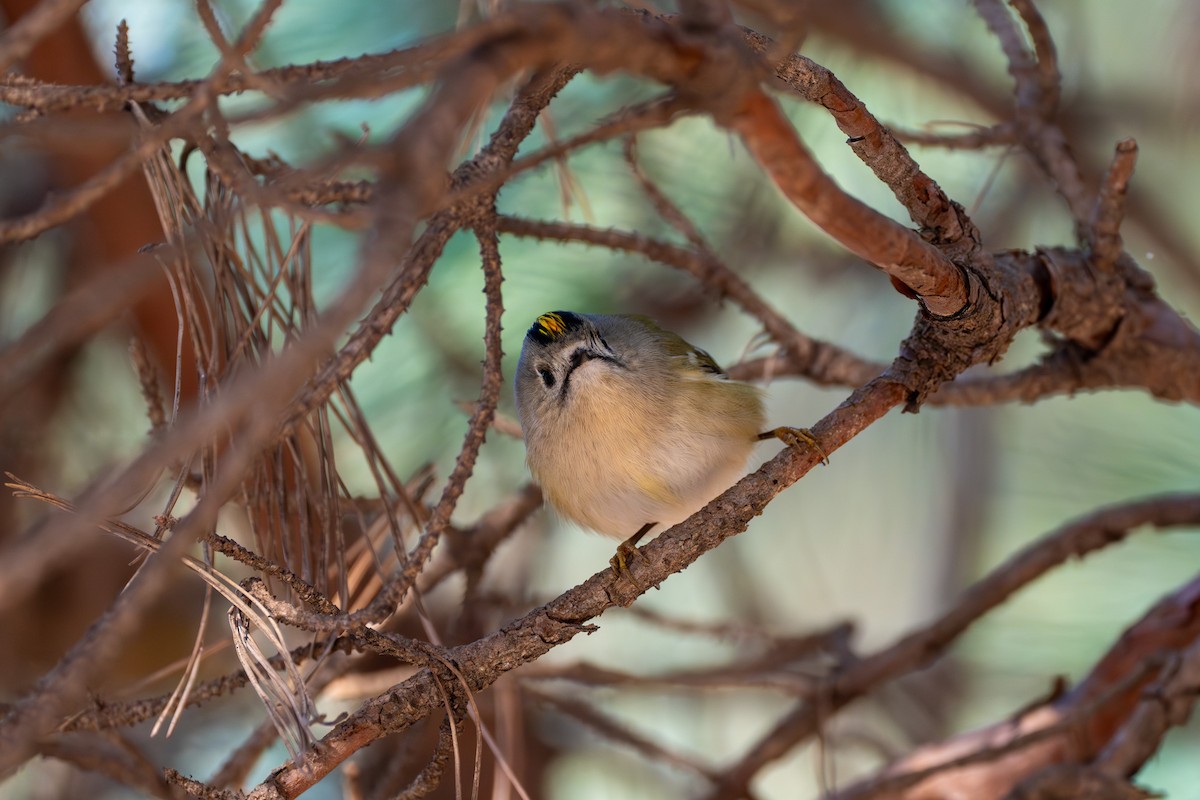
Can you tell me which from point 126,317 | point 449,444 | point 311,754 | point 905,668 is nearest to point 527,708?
point 449,444

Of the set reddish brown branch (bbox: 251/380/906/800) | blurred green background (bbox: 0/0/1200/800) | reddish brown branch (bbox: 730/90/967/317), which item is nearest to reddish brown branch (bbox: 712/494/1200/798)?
blurred green background (bbox: 0/0/1200/800)

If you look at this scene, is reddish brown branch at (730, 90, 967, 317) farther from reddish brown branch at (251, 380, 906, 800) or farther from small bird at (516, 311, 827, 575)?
small bird at (516, 311, 827, 575)

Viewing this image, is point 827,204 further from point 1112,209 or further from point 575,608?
point 1112,209

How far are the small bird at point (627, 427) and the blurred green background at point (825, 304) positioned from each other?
360 mm

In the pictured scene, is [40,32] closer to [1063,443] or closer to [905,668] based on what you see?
[905,668]

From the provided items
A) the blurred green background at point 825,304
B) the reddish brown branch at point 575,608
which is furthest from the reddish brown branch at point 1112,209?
the blurred green background at point 825,304

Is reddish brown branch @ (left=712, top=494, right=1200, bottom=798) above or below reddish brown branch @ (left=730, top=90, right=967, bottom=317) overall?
above

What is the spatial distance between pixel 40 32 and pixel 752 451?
0.99 m

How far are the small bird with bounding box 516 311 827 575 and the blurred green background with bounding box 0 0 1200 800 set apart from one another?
36 centimetres

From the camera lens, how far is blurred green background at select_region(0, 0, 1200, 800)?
165cm

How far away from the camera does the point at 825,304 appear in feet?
6.40

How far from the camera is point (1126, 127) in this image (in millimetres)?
1741

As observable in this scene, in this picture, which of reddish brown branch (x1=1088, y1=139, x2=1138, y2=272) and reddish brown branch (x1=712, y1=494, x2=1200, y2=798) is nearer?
reddish brown branch (x1=1088, y1=139, x2=1138, y2=272)

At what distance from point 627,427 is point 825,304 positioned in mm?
894
